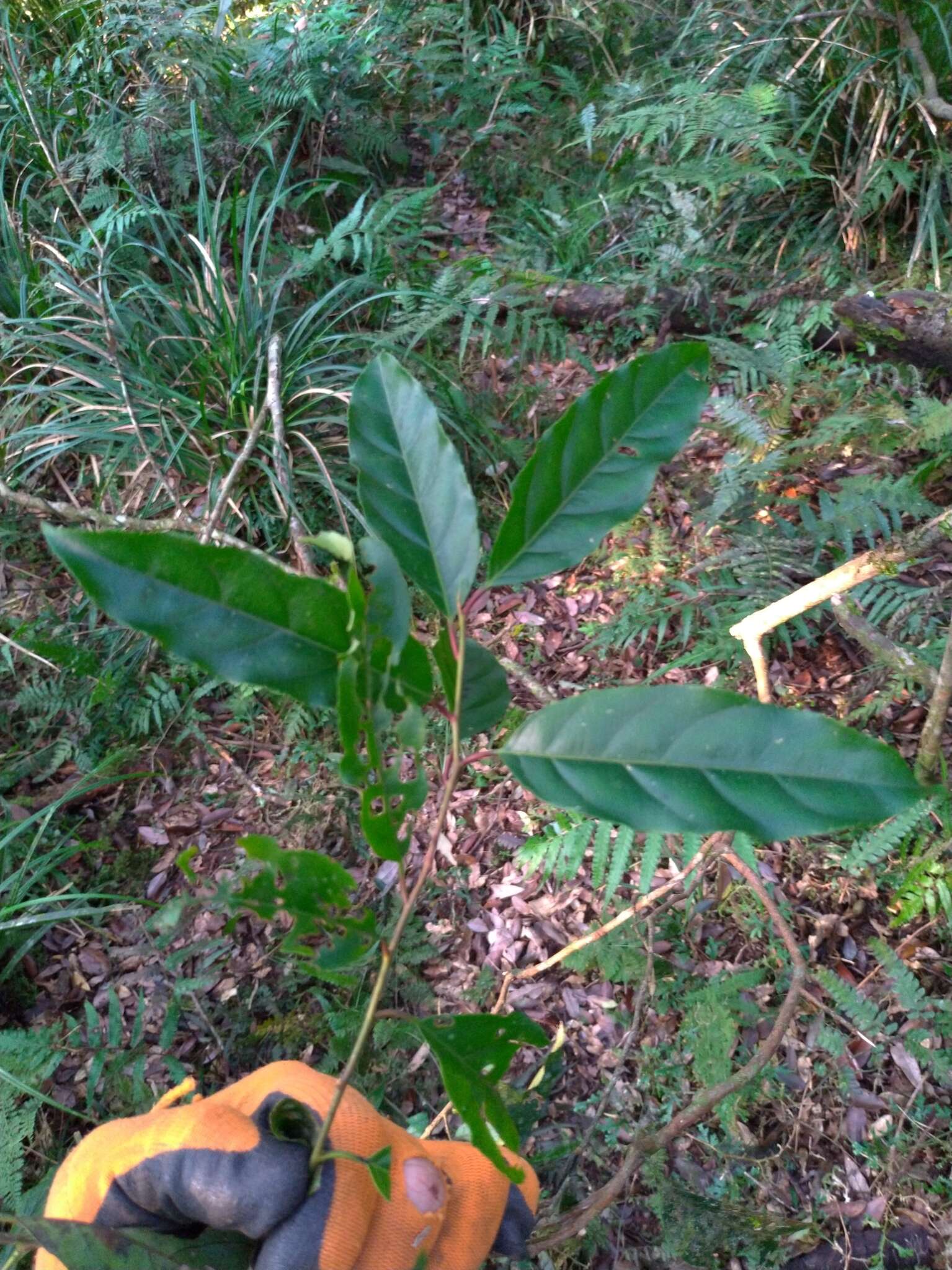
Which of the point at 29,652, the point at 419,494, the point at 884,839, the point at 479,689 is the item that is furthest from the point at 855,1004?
the point at 29,652

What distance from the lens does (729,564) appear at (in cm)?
212

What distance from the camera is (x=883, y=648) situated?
1.42m

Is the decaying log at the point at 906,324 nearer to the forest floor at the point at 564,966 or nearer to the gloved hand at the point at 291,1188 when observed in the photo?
the forest floor at the point at 564,966

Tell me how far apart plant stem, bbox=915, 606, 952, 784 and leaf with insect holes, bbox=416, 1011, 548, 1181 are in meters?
0.85

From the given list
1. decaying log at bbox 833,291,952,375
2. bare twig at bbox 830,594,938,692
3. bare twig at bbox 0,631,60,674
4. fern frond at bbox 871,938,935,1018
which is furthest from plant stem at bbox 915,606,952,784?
bare twig at bbox 0,631,60,674

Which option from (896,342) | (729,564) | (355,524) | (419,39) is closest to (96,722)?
(355,524)

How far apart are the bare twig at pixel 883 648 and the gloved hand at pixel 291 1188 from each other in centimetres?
100

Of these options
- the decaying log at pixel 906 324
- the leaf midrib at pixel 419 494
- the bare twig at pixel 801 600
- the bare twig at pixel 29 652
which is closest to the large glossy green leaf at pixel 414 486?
the leaf midrib at pixel 419 494

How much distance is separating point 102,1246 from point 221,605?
1.71 feet

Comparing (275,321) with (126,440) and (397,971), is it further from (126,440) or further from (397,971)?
(397,971)

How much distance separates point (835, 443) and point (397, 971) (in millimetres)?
1863

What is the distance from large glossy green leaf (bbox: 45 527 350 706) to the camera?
45 centimetres

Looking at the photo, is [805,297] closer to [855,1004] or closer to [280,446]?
[280,446]

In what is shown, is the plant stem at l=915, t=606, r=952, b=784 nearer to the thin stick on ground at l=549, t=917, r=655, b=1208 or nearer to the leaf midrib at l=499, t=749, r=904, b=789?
the thin stick on ground at l=549, t=917, r=655, b=1208
